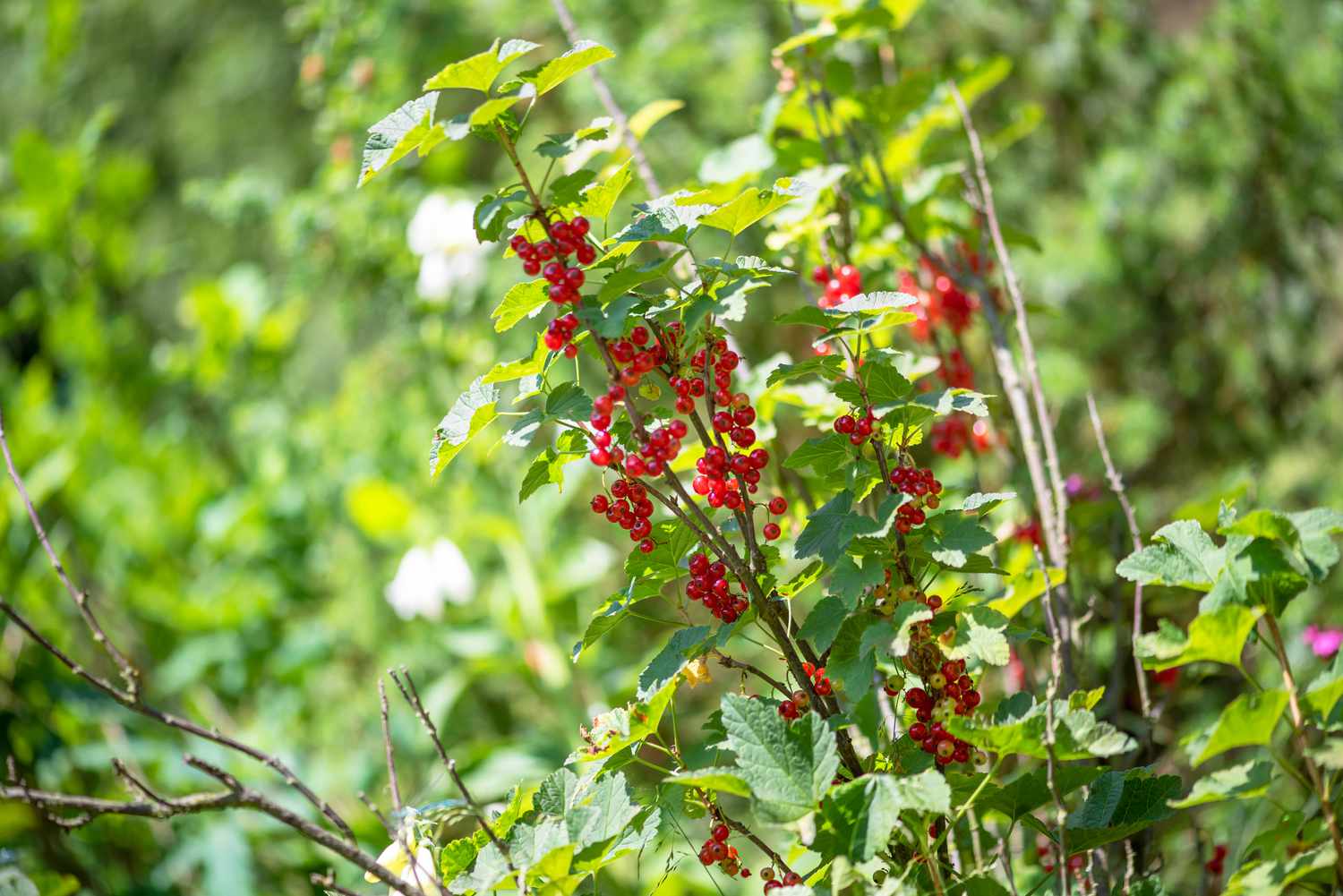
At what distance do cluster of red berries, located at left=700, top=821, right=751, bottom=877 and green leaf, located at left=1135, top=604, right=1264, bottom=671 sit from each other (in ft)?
0.68

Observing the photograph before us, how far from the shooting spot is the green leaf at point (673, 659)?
1.59 ft

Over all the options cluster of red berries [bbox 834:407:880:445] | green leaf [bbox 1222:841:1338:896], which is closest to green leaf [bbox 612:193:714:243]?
cluster of red berries [bbox 834:407:880:445]

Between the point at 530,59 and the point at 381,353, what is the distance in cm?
60

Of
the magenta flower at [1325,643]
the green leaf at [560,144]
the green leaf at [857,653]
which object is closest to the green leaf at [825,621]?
the green leaf at [857,653]

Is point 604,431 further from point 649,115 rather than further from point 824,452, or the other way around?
point 649,115

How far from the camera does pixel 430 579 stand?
1.58 metres

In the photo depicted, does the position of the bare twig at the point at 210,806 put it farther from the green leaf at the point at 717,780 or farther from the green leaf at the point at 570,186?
the green leaf at the point at 570,186

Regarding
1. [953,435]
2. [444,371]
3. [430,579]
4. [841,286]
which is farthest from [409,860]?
[444,371]

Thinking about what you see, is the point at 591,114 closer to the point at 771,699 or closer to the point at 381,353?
the point at 381,353

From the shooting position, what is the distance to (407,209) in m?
1.75

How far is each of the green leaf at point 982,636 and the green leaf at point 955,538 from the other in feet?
0.09

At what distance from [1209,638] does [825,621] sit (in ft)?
0.48

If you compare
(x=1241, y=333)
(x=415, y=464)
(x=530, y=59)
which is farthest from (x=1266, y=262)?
(x=415, y=464)

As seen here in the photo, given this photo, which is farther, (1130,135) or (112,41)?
(112,41)
